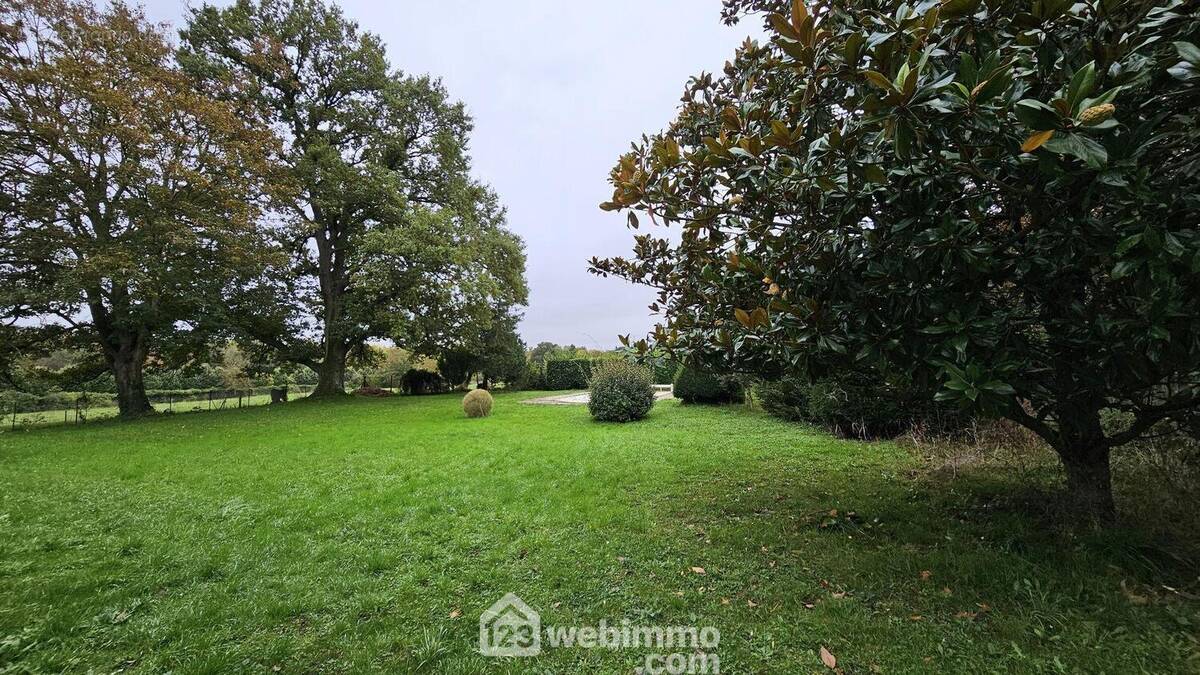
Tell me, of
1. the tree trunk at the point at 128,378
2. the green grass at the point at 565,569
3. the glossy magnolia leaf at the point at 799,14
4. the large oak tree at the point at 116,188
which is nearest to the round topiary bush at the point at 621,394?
the green grass at the point at 565,569

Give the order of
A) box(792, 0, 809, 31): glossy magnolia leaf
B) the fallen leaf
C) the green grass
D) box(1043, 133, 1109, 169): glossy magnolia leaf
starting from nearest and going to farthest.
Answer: box(1043, 133, 1109, 169): glossy magnolia leaf, box(792, 0, 809, 31): glossy magnolia leaf, the fallen leaf, the green grass

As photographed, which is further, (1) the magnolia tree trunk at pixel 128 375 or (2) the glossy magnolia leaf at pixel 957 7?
(1) the magnolia tree trunk at pixel 128 375

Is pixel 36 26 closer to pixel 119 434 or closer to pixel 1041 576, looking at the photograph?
pixel 119 434

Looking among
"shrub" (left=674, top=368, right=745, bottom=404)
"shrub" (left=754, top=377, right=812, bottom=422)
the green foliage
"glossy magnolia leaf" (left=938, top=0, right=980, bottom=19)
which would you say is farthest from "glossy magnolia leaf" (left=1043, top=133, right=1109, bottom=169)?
the green foliage

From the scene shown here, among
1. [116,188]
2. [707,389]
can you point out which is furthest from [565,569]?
[116,188]

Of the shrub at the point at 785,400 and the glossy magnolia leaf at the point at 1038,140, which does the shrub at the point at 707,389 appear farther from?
the glossy magnolia leaf at the point at 1038,140

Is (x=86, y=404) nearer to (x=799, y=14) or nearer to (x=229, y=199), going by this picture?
(x=229, y=199)

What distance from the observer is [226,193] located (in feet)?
35.1

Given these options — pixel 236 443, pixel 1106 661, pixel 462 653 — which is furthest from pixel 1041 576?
pixel 236 443

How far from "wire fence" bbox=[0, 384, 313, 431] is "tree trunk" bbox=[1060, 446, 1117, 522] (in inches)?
687

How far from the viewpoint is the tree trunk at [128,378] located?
1138 cm

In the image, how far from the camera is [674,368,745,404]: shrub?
1184 centimetres

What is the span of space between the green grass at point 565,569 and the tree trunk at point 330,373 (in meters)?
10.7

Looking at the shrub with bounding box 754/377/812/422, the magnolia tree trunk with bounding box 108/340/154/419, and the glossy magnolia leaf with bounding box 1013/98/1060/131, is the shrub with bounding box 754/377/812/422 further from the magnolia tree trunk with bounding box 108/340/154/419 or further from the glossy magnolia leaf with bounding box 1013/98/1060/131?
the magnolia tree trunk with bounding box 108/340/154/419
